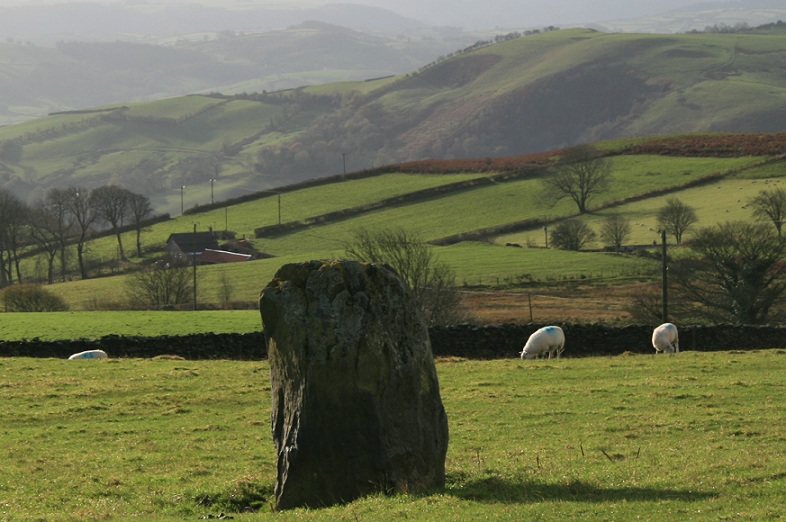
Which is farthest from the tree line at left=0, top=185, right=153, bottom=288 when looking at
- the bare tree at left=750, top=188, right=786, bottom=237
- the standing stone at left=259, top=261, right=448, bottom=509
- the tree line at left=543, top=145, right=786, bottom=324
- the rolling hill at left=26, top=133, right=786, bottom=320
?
the standing stone at left=259, top=261, right=448, bottom=509

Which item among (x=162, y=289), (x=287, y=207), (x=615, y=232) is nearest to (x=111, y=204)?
(x=287, y=207)

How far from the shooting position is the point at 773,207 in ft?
265

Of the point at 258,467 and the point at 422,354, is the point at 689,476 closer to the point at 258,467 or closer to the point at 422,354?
the point at 422,354

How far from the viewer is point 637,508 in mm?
13242

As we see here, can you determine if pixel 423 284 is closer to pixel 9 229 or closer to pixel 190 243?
pixel 190 243

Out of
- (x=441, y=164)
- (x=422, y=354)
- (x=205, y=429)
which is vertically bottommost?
(x=205, y=429)

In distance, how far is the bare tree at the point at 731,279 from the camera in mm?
51875

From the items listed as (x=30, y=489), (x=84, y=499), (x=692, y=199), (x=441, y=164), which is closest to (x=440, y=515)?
(x=84, y=499)

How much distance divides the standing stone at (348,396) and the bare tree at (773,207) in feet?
224

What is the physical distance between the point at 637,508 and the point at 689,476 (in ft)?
7.33

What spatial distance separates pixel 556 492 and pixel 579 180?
293ft

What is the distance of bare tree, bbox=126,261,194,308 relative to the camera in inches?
2835

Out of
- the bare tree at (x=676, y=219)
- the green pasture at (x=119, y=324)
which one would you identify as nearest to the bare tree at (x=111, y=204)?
the bare tree at (x=676, y=219)

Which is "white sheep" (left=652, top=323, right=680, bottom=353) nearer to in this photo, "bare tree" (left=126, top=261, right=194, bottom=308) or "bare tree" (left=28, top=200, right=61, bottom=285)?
"bare tree" (left=126, top=261, right=194, bottom=308)
